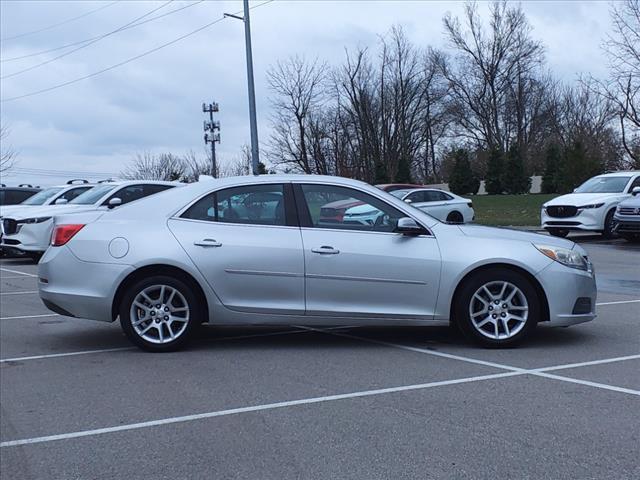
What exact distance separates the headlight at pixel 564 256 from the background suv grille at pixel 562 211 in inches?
526

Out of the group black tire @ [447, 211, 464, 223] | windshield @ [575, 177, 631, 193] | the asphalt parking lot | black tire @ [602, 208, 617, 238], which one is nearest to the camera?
the asphalt parking lot

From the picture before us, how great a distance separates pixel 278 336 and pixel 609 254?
11.1 metres

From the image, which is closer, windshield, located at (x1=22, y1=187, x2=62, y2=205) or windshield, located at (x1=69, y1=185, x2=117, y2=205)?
windshield, located at (x1=69, y1=185, x2=117, y2=205)

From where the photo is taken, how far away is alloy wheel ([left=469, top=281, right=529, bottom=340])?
22.8 ft

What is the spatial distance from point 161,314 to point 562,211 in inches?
602

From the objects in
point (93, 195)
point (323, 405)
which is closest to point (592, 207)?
point (93, 195)

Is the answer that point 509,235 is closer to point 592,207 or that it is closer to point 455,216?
point 592,207

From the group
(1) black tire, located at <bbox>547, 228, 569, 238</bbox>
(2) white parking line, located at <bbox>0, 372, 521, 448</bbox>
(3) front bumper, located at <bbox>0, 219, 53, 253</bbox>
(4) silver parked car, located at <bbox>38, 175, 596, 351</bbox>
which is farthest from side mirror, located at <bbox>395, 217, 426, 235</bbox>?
(1) black tire, located at <bbox>547, 228, 569, 238</bbox>

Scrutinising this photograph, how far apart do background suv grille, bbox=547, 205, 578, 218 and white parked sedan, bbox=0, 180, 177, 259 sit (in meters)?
9.99

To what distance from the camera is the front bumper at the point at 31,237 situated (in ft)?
54.3

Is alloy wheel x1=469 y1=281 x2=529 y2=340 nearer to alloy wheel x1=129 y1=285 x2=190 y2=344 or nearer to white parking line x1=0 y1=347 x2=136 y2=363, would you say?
alloy wheel x1=129 y1=285 x2=190 y2=344

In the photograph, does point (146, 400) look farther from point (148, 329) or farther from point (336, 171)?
point (336, 171)

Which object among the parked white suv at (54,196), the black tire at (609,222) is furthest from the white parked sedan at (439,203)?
the parked white suv at (54,196)

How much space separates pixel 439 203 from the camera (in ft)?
82.3
